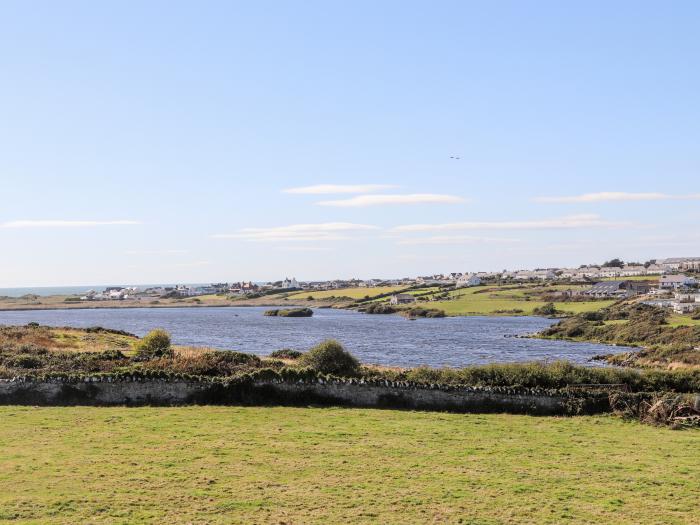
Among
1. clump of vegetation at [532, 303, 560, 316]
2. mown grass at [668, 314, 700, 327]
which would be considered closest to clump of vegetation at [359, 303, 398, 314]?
clump of vegetation at [532, 303, 560, 316]

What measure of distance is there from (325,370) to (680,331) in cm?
5166

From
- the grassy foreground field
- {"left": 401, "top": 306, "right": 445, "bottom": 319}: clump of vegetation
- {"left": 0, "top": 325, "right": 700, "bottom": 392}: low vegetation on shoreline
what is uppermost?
{"left": 0, "top": 325, "right": 700, "bottom": 392}: low vegetation on shoreline

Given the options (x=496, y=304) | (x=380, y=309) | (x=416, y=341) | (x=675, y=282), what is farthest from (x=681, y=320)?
(x=380, y=309)

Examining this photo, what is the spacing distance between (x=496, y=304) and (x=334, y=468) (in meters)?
133

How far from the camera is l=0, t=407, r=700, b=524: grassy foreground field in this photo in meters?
17.1

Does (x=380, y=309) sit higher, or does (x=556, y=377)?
(x=556, y=377)

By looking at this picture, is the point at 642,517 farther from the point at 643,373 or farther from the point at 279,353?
the point at 279,353

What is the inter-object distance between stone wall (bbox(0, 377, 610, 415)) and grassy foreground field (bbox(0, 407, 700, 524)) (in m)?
1.79

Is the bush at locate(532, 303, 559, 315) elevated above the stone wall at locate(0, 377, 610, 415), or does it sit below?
below

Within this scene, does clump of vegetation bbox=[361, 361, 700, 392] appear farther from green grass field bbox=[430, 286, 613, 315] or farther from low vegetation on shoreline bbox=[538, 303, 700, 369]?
green grass field bbox=[430, 286, 613, 315]

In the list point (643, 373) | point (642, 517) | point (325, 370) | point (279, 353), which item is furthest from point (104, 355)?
point (642, 517)

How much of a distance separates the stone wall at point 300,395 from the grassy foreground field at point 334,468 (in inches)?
70.5

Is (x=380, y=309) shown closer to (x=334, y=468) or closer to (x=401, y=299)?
(x=401, y=299)

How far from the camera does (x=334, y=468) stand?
21.1 metres
